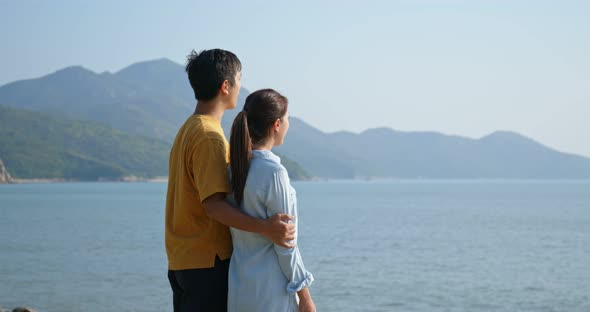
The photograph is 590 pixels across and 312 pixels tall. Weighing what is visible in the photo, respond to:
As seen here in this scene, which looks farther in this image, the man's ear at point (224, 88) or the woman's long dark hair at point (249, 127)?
the man's ear at point (224, 88)

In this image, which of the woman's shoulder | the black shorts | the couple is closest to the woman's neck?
the couple

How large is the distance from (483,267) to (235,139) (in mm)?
31151

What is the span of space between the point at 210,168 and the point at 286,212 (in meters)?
0.44

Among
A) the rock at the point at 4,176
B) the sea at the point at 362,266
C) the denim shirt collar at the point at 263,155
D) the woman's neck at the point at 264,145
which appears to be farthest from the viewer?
the rock at the point at 4,176

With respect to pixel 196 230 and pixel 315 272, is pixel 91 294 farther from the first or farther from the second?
pixel 196 230

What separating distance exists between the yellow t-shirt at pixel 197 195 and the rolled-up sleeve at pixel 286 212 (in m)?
0.25

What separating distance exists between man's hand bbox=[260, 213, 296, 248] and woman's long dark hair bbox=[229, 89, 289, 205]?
0.72 feet

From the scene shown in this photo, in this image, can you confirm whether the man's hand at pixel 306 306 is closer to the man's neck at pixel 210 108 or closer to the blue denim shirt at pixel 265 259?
the blue denim shirt at pixel 265 259

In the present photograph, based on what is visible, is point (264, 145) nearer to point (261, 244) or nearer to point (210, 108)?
point (210, 108)

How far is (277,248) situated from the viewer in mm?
3709

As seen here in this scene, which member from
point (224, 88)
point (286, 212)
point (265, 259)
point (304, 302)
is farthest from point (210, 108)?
point (304, 302)

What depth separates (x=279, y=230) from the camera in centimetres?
363

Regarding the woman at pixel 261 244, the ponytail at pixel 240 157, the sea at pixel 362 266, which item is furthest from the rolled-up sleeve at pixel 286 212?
the sea at pixel 362 266

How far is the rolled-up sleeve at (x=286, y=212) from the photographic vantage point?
367 centimetres
